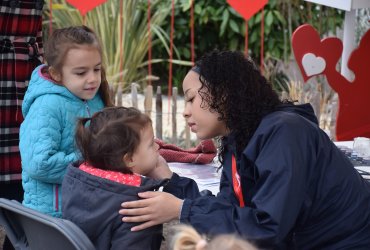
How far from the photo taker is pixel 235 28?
31.3 feet

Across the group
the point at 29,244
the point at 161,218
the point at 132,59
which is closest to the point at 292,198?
the point at 161,218

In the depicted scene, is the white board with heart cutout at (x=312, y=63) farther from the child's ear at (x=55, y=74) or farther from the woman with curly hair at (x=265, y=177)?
the woman with curly hair at (x=265, y=177)

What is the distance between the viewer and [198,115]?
2076 millimetres

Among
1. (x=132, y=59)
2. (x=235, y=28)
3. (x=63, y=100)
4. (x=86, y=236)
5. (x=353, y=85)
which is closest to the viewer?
(x=86, y=236)

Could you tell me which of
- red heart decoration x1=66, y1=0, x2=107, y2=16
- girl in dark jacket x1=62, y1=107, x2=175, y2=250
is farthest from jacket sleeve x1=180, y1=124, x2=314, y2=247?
red heart decoration x1=66, y1=0, x2=107, y2=16

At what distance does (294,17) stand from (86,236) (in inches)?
313

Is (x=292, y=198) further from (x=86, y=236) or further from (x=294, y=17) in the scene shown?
→ (x=294, y=17)

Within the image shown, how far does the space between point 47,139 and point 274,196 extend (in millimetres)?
984

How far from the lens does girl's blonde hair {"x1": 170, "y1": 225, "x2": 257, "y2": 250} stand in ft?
4.58

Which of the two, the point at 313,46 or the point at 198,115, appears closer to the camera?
the point at 198,115

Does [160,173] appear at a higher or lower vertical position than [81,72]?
lower

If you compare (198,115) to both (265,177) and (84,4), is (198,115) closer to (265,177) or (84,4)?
(265,177)

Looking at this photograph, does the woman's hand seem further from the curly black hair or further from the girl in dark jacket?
the curly black hair

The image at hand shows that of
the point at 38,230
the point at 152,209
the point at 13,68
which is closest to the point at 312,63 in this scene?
the point at 13,68
